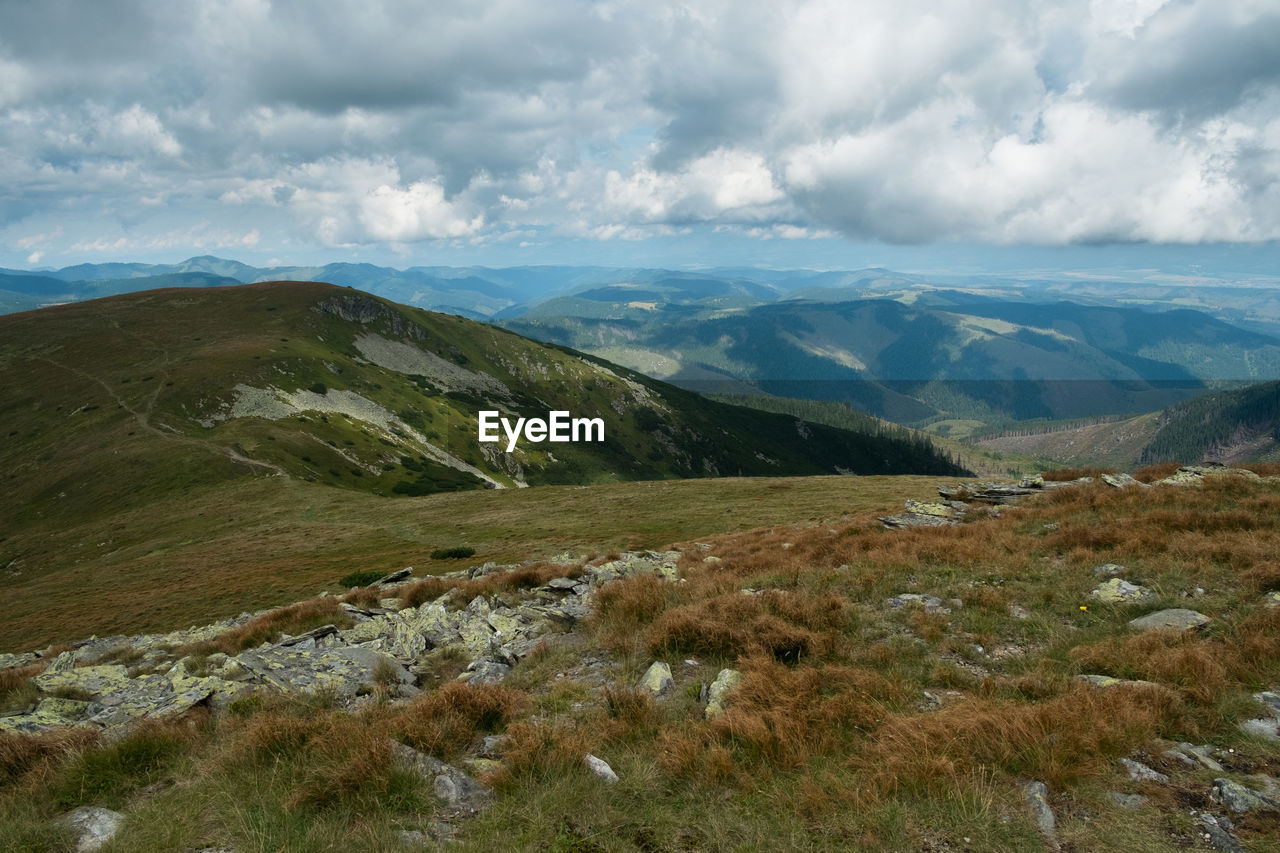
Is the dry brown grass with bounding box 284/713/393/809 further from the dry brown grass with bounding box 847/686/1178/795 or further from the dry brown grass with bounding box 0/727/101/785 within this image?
the dry brown grass with bounding box 847/686/1178/795

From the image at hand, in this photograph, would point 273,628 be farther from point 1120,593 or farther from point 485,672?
point 1120,593

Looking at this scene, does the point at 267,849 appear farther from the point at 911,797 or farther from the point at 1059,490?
the point at 1059,490

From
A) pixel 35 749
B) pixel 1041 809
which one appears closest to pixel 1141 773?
pixel 1041 809

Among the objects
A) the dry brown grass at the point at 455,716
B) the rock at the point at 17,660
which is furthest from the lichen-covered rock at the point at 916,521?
the rock at the point at 17,660

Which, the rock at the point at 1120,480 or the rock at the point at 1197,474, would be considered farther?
the rock at the point at 1120,480

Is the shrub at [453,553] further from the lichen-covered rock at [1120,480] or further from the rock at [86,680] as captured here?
the lichen-covered rock at [1120,480]

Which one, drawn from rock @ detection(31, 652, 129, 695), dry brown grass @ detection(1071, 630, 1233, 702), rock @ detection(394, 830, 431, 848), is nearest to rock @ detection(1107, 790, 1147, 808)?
dry brown grass @ detection(1071, 630, 1233, 702)
